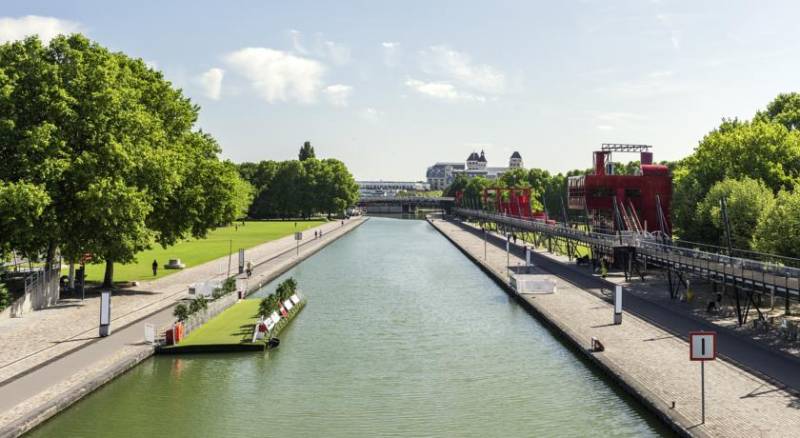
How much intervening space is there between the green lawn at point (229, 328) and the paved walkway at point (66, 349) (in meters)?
2.36

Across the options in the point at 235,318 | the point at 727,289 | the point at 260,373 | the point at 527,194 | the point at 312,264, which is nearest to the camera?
the point at 260,373

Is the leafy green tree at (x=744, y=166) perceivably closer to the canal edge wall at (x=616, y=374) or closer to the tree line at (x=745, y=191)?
the tree line at (x=745, y=191)

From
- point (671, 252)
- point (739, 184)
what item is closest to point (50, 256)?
point (671, 252)

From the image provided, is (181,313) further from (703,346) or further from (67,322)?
(703,346)

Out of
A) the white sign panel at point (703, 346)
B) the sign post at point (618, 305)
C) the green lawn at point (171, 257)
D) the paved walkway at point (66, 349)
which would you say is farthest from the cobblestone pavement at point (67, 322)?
the sign post at point (618, 305)

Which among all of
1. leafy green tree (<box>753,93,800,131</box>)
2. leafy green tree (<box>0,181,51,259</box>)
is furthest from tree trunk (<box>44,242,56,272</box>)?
leafy green tree (<box>753,93,800,131</box>)

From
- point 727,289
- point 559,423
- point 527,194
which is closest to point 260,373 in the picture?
point 559,423

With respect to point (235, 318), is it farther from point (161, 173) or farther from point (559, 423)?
point (559, 423)

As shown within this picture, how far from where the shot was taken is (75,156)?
41.7m

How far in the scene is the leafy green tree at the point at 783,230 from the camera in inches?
1484

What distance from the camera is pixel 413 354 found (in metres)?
34.9

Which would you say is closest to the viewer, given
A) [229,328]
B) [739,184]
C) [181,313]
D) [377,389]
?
[377,389]

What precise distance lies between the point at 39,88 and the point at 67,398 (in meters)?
23.9

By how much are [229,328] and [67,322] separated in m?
8.38
